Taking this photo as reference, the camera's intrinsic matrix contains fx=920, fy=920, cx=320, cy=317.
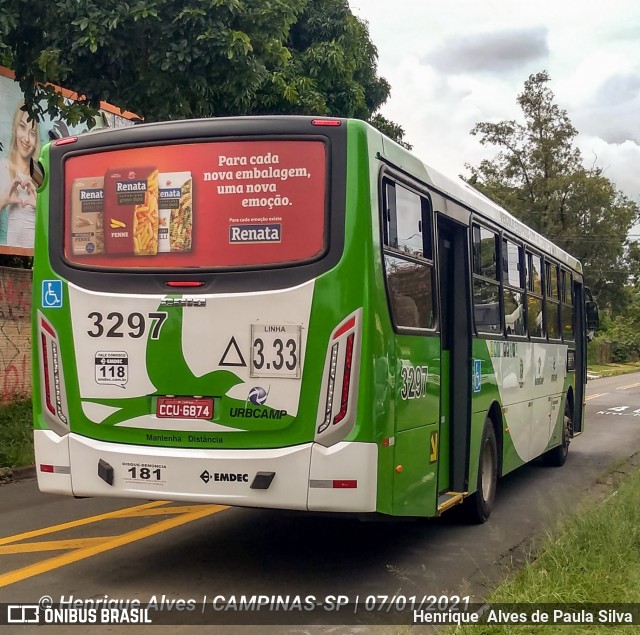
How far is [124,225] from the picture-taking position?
6.43 meters

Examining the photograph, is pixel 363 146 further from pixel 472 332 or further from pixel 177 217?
pixel 472 332

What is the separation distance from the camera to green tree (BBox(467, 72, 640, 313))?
54438 millimetres

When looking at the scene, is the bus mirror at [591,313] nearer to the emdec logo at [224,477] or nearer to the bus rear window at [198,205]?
the bus rear window at [198,205]

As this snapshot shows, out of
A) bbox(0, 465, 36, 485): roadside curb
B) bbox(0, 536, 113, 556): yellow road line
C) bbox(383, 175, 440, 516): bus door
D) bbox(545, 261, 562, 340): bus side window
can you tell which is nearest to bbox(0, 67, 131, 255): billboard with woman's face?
bbox(0, 465, 36, 485): roadside curb

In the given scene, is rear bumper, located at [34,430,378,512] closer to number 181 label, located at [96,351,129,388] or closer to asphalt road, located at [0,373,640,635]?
number 181 label, located at [96,351,129,388]

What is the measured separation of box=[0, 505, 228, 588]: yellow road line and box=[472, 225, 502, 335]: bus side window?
10.1ft

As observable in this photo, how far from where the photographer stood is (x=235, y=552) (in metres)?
7.14

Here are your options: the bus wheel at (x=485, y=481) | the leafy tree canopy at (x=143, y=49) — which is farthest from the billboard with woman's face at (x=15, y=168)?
the bus wheel at (x=485, y=481)

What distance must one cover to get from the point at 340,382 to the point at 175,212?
65.3 inches

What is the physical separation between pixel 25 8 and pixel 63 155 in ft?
18.4

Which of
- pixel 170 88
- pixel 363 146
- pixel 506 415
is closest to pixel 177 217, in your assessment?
pixel 363 146

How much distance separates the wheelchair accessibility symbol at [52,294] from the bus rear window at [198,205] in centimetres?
21

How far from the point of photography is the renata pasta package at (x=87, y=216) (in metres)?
6.50

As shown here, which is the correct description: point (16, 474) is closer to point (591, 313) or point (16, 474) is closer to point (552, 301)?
point (552, 301)
